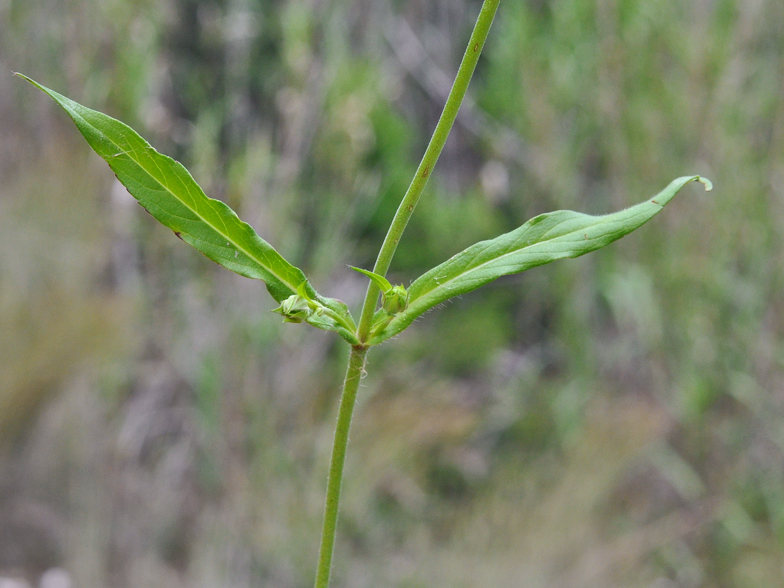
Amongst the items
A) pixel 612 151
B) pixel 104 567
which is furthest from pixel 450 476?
pixel 612 151

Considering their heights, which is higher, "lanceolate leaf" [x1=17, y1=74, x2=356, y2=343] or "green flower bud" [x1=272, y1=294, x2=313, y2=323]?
"lanceolate leaf" [x1=17, y1=74, x2=356, y2=343]

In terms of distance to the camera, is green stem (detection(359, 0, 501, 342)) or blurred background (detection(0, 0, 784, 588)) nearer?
green stem (detection(359, 0, 501, 342))

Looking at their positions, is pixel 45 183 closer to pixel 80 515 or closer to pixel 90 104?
pixel 90 104

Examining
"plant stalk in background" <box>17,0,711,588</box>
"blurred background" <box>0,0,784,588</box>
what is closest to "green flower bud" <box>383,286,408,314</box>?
"plant stalk in background" <box>17,0,711,588</box>

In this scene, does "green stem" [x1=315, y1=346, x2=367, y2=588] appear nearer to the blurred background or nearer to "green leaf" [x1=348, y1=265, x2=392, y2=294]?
"green leaf" [x1=348, y1=265, x2=392, y2=294]

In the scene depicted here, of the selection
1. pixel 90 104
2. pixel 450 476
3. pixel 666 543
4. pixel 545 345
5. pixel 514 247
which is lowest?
pixel 514 247

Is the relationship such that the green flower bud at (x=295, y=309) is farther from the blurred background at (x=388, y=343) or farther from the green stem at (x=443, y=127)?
the blurred background at (x=388, y=343)

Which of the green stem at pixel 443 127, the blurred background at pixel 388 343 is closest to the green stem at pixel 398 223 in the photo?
the green stem at pixel 443 127
